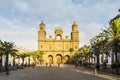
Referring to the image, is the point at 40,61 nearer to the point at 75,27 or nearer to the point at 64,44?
the point at 64,44

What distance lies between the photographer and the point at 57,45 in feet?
376

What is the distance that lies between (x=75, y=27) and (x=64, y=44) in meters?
9.04

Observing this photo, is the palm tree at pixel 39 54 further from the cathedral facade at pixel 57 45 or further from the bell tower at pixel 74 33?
the bell tower at pixel 74 33

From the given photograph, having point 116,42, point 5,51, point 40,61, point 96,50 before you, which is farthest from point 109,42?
point 40,61

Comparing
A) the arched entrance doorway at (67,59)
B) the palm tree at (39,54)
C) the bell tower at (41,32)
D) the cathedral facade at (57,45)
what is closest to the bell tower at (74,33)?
the cathedral facade at (57,45)

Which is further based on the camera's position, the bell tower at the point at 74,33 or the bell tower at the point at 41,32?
the bell tower at the point at 74,33

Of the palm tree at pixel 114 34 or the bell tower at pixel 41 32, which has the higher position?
the bell tower at pixel 41 32

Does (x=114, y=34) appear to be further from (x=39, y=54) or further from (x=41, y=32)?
(x=41, y=32)

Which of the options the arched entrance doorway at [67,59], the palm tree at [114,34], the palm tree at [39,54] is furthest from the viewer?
the arched entrance doorway at [67,59]

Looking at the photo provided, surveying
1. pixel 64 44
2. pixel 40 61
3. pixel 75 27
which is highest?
pixel 75 27

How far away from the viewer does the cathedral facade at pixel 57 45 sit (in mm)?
112812

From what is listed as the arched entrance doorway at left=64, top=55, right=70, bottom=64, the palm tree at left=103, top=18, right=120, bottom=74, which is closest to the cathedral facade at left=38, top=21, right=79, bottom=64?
the arched entrance doorway at left=64, top=55, right=70, bottom=64

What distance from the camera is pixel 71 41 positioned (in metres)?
115

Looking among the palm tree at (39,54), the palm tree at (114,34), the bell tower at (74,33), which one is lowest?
the palm tree at (39,54)
